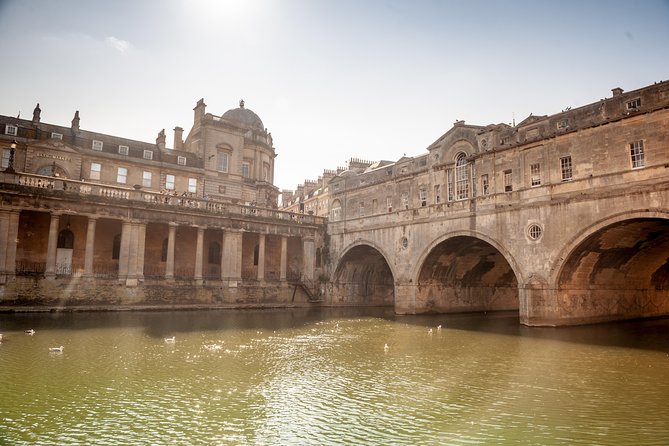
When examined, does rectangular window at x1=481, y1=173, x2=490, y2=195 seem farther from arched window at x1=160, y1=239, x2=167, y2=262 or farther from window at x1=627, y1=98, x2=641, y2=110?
arched window at x1=160, y1=239, x2=167, y2=262

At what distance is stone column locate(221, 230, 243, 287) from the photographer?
33688mm

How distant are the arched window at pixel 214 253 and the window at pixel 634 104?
97.6 feet

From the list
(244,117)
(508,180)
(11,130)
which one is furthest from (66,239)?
(508,180)

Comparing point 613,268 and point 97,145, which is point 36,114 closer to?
point 97,145

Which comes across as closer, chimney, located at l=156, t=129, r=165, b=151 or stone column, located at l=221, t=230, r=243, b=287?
stone column, located at l=221, t=230, r=243, b=287

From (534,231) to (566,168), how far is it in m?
3.52

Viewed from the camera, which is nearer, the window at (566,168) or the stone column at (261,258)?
the window at (566,168)

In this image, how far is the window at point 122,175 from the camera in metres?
37.2

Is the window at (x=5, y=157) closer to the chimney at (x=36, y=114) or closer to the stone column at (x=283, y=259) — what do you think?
the chimney at (x=36, y=114)

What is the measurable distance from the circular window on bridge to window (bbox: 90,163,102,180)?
3231cm

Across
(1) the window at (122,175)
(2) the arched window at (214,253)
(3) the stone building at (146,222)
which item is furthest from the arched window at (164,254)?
(1) the window at (122,175)

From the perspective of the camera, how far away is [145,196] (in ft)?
102

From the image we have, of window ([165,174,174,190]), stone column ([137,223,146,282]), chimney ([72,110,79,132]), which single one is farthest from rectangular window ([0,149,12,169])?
stone column ([137,223,146,282])

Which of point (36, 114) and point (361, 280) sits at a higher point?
point (36, 114)
